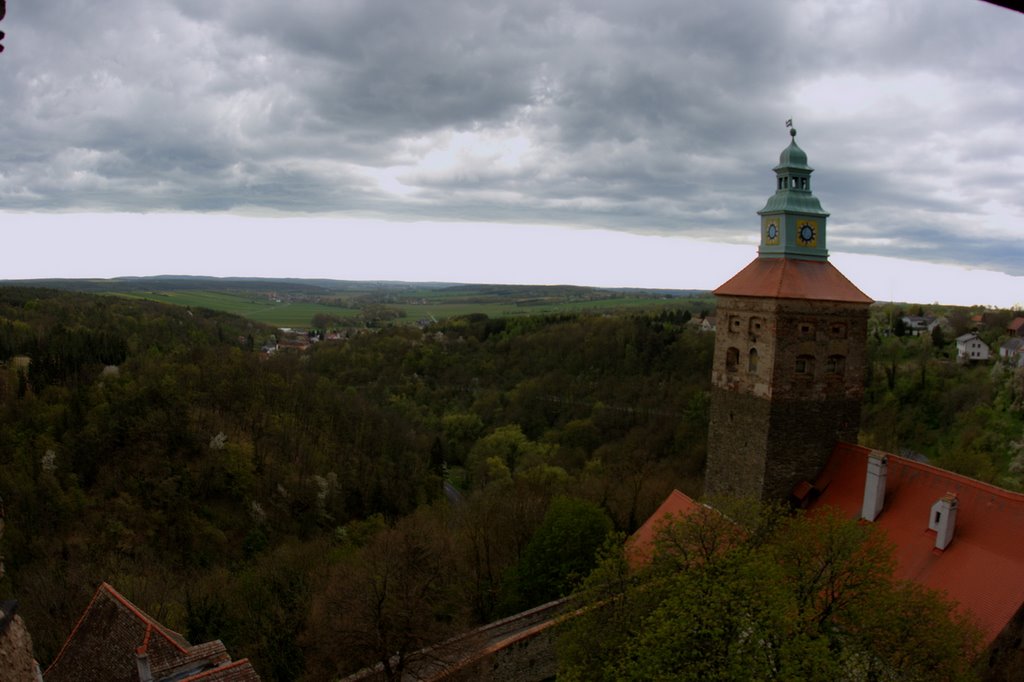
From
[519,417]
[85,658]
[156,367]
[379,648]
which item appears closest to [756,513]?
[379,648]

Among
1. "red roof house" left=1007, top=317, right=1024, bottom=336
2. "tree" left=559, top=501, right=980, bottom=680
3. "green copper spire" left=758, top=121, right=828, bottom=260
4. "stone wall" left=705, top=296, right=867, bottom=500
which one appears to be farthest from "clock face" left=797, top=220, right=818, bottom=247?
"red roof house" left=1007, top=317, right=1024, bottom=336

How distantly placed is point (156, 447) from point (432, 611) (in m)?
31.0

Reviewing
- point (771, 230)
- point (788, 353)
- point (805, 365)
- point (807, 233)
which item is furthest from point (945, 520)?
point (771, 230)

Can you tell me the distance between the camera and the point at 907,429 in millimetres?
49062

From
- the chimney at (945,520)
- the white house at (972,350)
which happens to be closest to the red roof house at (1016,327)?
the white house at (972,350)

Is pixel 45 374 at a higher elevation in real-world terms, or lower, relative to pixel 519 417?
higher

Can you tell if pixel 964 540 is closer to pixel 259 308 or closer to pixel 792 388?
pixel 792 388

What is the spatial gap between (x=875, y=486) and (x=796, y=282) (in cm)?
626

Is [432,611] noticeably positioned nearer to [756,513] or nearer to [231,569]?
[756,513]

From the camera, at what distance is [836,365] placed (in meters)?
20.4

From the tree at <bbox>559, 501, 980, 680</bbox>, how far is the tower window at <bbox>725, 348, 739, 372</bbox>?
314 inches

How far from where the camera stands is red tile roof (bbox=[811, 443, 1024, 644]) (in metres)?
13.8

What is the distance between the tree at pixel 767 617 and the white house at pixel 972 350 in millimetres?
54128

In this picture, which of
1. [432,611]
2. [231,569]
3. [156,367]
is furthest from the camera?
[156,367]
